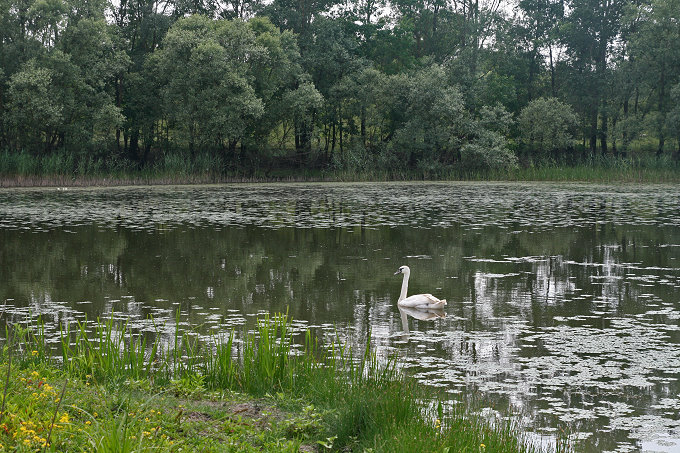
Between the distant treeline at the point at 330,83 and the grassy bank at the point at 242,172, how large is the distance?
1.15 ft

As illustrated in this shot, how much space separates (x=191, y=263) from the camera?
42.5ft

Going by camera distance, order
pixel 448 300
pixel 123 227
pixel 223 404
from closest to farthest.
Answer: pixel 223 404 → pixel 448 300 → pixel 123 227

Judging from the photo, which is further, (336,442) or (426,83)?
(426,83)

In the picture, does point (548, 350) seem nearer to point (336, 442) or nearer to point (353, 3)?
point (336, 442)

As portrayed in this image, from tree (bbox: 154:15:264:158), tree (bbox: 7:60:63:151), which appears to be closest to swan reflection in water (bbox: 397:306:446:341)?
tree (bbox: 154:15:264:158)

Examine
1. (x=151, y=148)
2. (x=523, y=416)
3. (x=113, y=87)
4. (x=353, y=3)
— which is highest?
(x=353, y=3)

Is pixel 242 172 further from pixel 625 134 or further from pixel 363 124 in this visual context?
pixel 625 134

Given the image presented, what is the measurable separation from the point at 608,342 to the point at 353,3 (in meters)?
48.8

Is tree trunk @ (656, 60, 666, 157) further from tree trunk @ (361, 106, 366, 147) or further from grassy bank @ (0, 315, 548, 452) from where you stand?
grassy bank @ (0, 315, 548, 452)

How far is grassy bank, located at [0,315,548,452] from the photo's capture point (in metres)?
4.05

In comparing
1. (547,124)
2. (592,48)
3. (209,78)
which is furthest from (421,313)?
(592,48)

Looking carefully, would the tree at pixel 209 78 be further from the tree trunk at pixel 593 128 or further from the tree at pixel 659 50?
the tree trunk at pixel 593 128

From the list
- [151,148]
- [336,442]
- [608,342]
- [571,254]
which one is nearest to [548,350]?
[608,342]

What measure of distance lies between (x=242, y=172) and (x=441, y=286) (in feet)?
117
